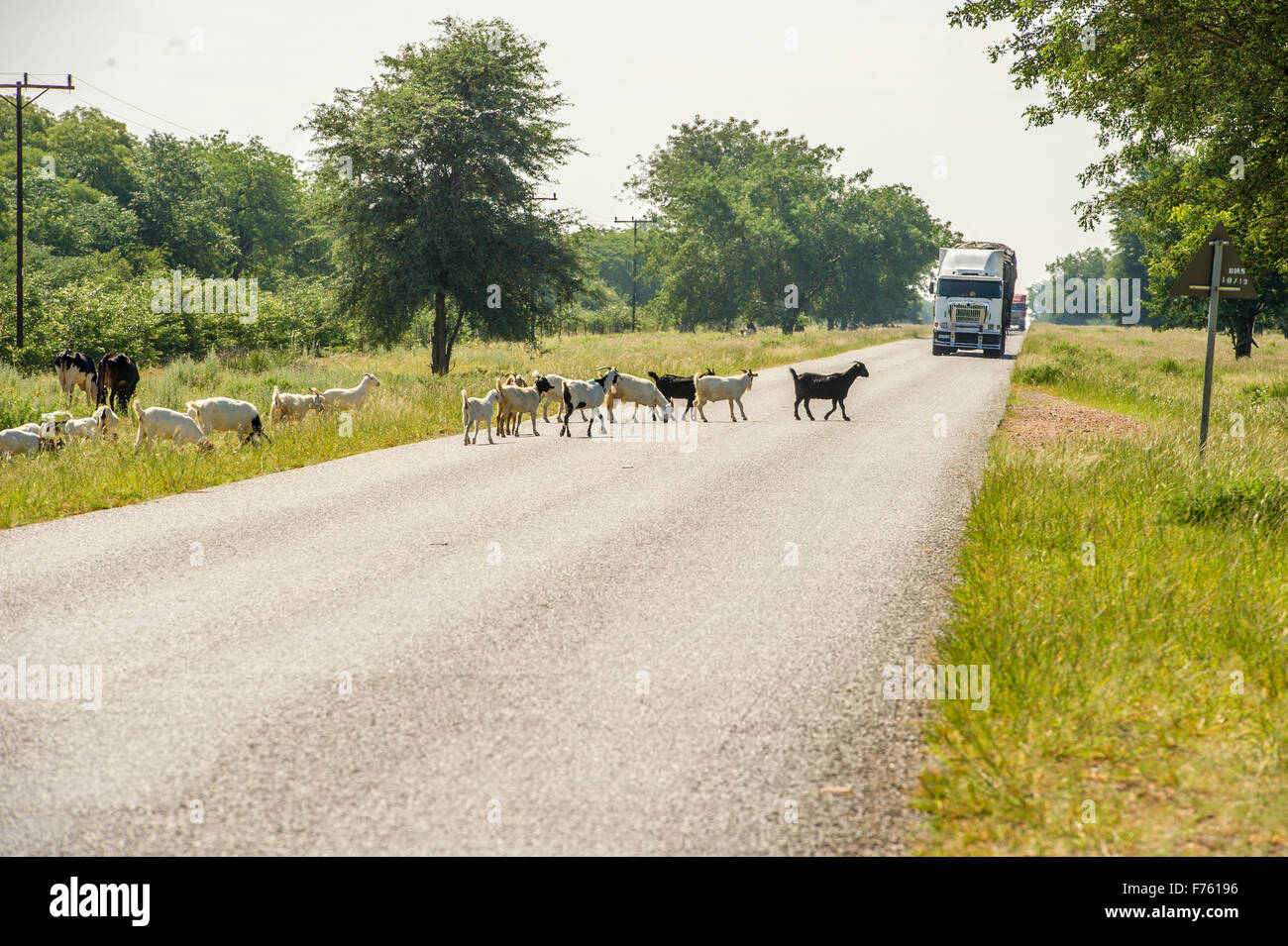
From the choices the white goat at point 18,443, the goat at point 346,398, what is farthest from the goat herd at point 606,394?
the white goat at point 18,443

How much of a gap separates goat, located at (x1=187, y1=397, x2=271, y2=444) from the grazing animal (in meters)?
5.86

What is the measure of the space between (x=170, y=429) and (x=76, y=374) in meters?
9.39

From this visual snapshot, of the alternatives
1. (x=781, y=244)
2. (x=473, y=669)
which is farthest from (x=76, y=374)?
(x=781, y=244)

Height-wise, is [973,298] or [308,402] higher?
[973,298]

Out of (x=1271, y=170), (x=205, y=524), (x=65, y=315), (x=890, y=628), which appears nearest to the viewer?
(x=890, y=628)

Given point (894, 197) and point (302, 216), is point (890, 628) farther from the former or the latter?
point (894, 197)

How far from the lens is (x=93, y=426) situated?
541 inches

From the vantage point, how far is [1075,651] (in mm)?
5531

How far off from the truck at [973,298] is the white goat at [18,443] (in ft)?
124

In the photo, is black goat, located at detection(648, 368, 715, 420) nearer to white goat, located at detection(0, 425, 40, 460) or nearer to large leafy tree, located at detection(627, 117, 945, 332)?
white goat, located at detection(0, 425, 40, 460)

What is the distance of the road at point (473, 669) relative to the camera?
3836 millimetres

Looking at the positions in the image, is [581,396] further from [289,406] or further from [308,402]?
[289,406]
